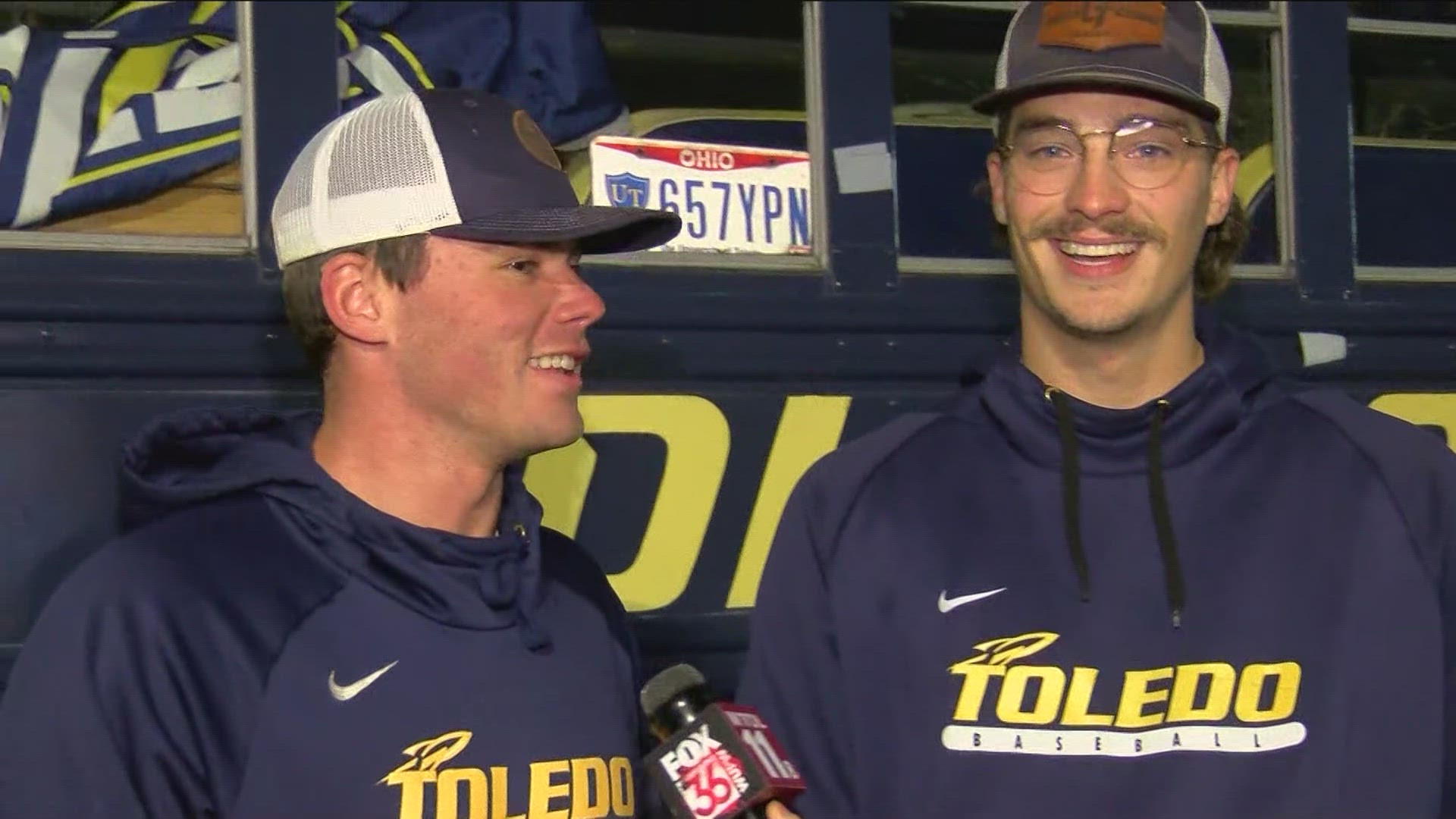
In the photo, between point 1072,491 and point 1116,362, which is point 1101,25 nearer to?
point 1116,362

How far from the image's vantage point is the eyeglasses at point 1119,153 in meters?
2.17


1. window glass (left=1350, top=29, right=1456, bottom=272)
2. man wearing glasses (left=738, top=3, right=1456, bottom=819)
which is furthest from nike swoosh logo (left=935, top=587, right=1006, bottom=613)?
window glass (left=1350, top=29, right=1456, bottom=272)

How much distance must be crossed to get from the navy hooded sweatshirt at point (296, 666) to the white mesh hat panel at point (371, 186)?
0.25 metres

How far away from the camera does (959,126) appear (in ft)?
10.8

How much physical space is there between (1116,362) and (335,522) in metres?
0.89

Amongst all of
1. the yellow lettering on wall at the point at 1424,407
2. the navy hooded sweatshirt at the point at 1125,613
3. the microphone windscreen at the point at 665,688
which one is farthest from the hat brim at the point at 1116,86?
the yellow lettering on wall at the point at 1424,407

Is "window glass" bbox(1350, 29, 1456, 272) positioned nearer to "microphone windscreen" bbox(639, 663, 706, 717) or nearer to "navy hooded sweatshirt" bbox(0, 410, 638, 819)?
"navy hooded sweatshirt" bbox(0, 410, 638, 819)

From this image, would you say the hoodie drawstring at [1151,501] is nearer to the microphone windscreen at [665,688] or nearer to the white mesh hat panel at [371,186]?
the microphone windscreen at [665,688]

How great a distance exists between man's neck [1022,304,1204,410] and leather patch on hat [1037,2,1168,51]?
1.02 ft

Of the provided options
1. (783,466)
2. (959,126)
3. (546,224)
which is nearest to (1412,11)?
(959,126)

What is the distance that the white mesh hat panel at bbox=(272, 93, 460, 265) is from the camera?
7.61 ft

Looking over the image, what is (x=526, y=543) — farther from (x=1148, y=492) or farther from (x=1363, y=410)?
(x=1363, y=410)

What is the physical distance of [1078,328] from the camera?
2143 millimetres

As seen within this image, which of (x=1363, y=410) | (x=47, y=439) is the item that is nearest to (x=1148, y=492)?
(x=1363, y=410)
